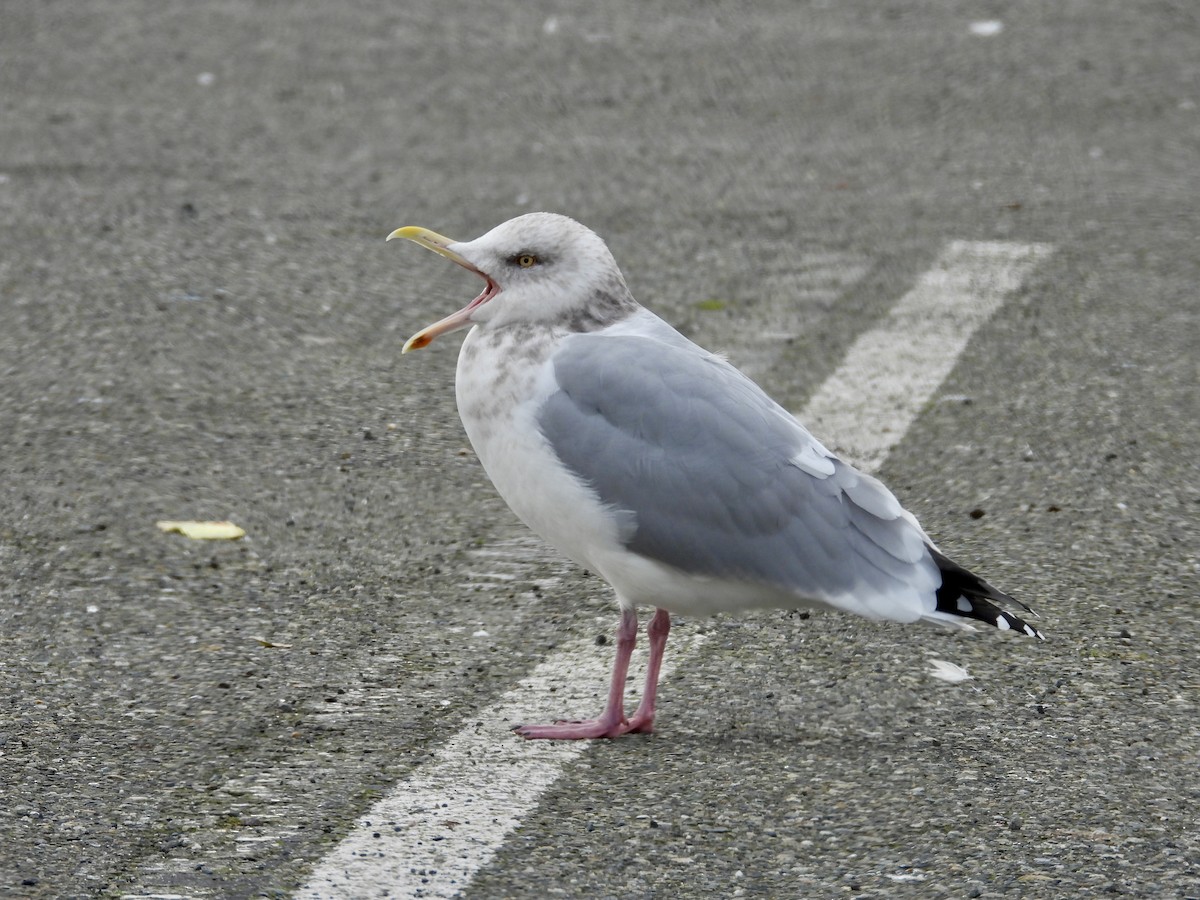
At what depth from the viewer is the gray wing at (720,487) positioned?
3.44m

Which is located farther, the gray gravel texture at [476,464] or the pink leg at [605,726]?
the pink leg at [605,726]

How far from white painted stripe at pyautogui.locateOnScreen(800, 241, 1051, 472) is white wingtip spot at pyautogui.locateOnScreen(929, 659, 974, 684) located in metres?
1.14

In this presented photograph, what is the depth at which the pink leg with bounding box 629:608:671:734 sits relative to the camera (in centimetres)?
362

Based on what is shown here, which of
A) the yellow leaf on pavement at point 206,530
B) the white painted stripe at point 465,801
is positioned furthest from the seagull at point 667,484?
the yellow leaf on pavement at point 206,530

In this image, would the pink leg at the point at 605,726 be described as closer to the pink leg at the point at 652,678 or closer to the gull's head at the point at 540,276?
the pink leg at the point at 652,678

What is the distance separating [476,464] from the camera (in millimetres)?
5043

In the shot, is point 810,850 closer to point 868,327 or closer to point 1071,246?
point 868,327

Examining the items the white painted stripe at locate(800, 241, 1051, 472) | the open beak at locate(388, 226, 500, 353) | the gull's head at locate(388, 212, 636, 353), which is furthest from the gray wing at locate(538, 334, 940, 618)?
the white painted stripe at locate(800, 241, 1051, 472)

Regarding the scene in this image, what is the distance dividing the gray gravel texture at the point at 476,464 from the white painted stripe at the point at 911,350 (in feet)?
0.35

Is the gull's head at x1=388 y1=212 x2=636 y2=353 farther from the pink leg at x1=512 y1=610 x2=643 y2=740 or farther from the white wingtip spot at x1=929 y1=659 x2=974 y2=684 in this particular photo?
the white wingtip spot at x1=929 y1=659 x2=974 y2=684

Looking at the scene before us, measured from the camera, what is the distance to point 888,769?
3.44 metres

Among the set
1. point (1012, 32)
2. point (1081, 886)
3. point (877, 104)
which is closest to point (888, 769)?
point (1081, 886)

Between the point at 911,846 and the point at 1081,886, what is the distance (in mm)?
306

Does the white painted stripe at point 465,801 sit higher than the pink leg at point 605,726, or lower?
lower
